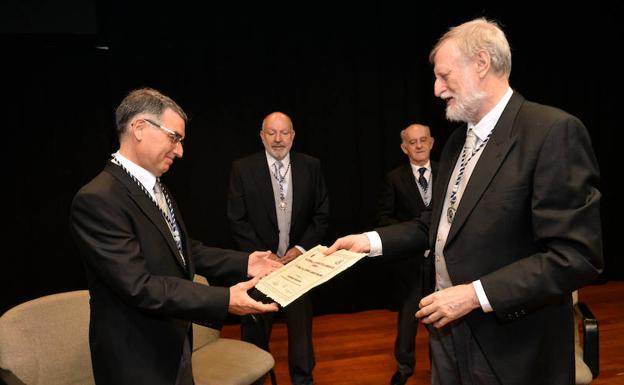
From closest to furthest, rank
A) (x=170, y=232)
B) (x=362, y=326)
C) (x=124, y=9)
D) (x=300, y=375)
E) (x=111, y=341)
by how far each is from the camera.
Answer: (x=111, y=341) < (x=170, y=232) < (x=300, y=375) < (x=124, y=9) < (x=362, y=326)

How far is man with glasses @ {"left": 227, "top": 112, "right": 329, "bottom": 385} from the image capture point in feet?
13.8

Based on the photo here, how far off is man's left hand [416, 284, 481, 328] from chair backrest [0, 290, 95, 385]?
1.71m

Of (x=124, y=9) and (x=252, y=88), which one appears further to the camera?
(x=252, y=88)

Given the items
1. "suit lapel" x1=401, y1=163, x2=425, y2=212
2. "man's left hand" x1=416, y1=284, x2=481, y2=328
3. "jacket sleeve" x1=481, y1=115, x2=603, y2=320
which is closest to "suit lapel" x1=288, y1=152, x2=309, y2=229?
"suit lapel" x1=401, y1=163, x2=425, y2=212

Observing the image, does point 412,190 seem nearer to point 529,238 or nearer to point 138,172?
point 529,238

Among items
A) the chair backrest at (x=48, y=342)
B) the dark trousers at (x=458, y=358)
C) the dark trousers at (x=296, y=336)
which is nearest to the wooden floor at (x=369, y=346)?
the dark trousers at (x=296, y=336)

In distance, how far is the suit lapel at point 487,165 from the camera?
194 cm

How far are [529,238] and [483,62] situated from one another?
67 cm

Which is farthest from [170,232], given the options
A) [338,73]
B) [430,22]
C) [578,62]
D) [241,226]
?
[578,62]

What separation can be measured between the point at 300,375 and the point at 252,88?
2996 millimetres

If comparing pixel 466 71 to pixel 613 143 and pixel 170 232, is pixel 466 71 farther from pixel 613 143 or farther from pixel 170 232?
pixel 613 143

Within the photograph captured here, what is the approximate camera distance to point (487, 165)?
77.2 inches

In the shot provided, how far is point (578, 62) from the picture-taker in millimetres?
6891

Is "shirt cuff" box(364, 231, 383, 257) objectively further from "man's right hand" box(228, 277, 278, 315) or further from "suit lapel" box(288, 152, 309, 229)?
"suit lapel" box(288, 152, 309, 229)
